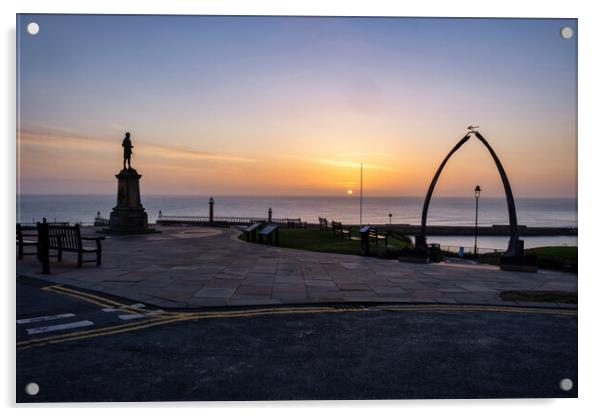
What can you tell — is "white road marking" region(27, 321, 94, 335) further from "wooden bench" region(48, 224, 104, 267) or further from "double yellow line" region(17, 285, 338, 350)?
"wooden bench" region(48, 224, 104, 267)

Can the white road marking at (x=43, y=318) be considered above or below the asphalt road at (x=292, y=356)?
above

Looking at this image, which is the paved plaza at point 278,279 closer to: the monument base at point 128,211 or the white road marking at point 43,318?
the white road marking at point 43,318

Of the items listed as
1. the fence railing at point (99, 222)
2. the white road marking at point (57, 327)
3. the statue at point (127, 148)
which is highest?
the statue at point (127, 148)

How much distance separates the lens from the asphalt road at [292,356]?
12.7 ft

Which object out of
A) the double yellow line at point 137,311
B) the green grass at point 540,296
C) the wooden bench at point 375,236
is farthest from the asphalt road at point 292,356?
the wooden bench at point 375,236

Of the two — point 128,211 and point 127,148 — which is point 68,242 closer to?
point 128,211

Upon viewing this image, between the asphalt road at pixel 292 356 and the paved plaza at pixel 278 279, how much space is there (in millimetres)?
928

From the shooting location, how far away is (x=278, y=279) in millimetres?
8875

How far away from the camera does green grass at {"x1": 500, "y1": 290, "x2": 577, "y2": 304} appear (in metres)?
7.02

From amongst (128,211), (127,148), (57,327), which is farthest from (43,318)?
(127,148)

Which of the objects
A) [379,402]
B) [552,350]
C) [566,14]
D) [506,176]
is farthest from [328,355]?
[506,176]

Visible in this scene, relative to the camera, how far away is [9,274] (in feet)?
16.2

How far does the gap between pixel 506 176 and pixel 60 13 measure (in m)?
13.4

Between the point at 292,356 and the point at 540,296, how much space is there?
5.29 meters
